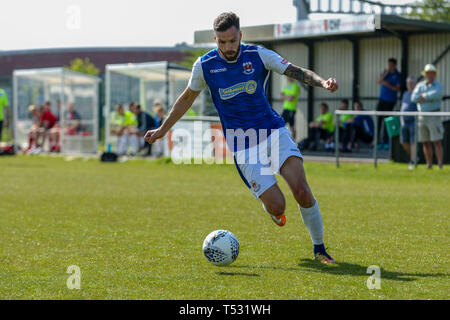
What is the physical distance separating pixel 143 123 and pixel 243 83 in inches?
696

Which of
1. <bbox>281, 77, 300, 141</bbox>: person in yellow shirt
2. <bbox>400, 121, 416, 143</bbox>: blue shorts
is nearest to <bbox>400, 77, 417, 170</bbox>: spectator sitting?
<bbox>400, 121, 416, 143</bbox>: blue shorts

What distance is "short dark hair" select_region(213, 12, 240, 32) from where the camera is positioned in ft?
21.3

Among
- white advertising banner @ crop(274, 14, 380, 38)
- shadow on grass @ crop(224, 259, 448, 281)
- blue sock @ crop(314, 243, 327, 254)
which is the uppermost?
white advertising banner @ crop(274, 14, 380, 38)

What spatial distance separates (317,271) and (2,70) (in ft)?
185

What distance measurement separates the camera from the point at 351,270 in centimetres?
627

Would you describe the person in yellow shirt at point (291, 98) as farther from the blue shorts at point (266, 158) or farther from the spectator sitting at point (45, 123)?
the blue shorts at point (266, 158)

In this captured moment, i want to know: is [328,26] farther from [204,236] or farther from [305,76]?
[305,76]

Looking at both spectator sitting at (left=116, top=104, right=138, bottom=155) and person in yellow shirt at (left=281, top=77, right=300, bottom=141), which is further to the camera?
spectator sitting at (left=116, top=104, right=138, bottom=155)

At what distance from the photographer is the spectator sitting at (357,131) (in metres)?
18.8

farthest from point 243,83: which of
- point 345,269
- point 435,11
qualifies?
point 435,11

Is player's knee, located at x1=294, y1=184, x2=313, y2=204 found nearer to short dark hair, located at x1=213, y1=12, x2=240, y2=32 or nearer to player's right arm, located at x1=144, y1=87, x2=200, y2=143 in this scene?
player's right arm, located at x1=144, y1=87, x2=200, y2=143

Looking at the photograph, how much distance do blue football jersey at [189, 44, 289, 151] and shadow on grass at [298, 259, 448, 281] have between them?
135cm

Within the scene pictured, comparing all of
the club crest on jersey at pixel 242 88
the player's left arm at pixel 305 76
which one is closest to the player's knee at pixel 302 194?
the player's left arm at pixel 305 76
